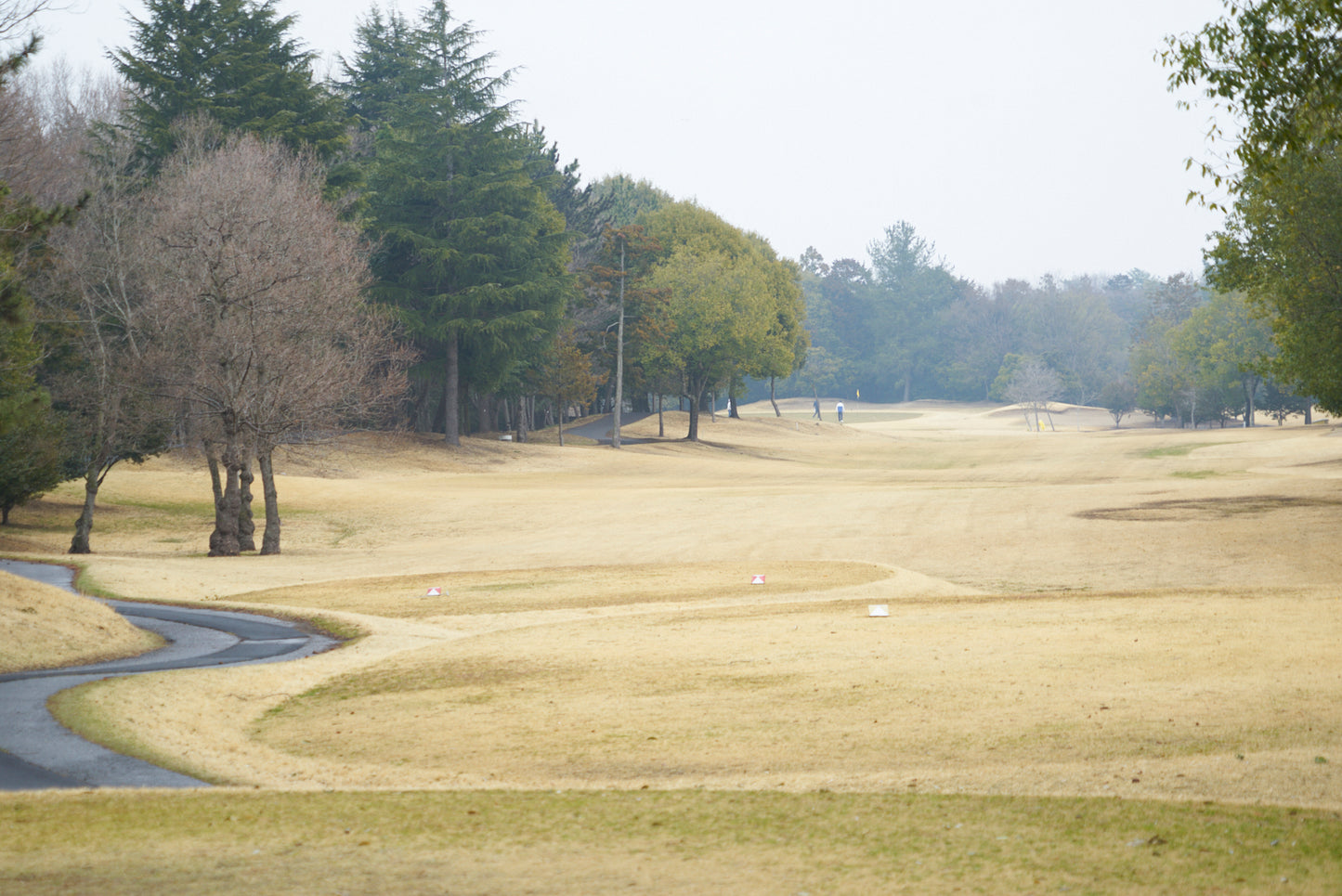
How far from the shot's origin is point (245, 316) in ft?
116

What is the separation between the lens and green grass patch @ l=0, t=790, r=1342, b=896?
707 cm

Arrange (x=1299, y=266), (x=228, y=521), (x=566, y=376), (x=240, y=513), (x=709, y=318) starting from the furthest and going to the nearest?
(x=709, y=318) < (x=566, y=376) < (x=240, y=513) < (x=228, y=521) < (x=1299, y=266)

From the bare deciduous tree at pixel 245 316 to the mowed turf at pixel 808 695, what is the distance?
421 cm

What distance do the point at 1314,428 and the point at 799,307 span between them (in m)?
44.3

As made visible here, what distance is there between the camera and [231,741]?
13477 millimetres

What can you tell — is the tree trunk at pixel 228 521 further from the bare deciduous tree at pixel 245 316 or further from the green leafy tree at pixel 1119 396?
the green leafy tree at pixel 1119 396

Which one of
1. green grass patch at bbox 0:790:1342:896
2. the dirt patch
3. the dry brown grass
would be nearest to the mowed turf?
green grass patch at bbox 0:790:1342:896

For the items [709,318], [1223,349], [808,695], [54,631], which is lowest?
[54,631]

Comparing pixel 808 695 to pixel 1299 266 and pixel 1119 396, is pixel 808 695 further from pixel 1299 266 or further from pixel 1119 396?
pixel 1119 396

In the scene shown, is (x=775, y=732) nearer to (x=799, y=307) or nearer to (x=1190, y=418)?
(x=799, y=307)

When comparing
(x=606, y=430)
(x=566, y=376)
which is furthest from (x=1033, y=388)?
(x=566, y=376)

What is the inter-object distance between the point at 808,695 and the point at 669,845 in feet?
18.9

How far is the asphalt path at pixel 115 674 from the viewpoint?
1197cm

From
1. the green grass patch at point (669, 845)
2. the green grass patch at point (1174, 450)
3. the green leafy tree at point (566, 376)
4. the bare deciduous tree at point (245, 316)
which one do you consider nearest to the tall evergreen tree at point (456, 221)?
the green leafy tree at point (566, 376)
